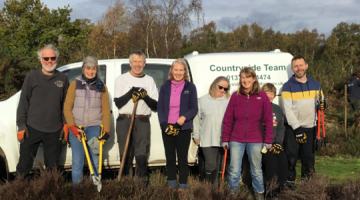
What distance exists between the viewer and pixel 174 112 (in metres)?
4.09

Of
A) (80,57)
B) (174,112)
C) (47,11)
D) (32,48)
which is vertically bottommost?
(174,112)

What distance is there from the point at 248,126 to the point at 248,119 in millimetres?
84

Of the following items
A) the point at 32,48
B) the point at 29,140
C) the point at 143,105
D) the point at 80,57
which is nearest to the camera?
the point at 29,140

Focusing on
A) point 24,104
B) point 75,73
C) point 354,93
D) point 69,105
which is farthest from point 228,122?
point 354,93

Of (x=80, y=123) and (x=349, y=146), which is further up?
(x=80, y=123)

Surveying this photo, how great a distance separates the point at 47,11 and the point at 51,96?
3365cm

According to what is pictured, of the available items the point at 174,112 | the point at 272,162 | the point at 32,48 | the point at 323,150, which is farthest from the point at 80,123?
the point at 32,48

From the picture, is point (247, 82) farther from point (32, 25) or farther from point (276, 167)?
point (32, 25)

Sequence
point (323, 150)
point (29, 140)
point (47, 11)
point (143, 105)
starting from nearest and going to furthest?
point (29, 140), point (143, 105), point (323, 150), point (47, 11)

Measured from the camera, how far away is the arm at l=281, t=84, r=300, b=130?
4402 mm

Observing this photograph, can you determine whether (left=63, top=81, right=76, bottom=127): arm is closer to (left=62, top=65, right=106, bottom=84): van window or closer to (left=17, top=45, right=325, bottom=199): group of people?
(left=17, top=45, right=325, bottom=199): group of people

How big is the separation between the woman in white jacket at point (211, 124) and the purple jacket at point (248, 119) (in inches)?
10.3

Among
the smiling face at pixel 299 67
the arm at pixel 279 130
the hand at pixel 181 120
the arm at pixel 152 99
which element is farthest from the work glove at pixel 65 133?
the smiling face at pixel 299 67

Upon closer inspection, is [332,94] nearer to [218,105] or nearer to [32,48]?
[218,105]
